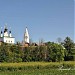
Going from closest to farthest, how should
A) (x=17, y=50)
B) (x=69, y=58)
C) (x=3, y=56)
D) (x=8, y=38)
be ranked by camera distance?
(x=3, y=56), (x=17, y=50), (x=69, y=58), (x=8, y=38)

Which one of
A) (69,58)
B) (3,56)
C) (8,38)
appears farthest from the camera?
(8,38)

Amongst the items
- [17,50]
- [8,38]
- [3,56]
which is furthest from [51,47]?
[8,38]

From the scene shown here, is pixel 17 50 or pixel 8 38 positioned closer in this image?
pixel 17 50

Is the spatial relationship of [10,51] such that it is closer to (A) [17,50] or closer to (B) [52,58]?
(A) [17,50]

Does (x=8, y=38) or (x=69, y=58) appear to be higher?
(x=8, y=38)

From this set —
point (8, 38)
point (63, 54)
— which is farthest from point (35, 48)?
point (8, 38)

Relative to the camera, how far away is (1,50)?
66.9 m

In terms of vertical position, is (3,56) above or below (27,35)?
below

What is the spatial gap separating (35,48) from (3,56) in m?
8.66

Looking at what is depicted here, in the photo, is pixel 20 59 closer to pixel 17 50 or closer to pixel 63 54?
pixel 17 50

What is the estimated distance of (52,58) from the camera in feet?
225

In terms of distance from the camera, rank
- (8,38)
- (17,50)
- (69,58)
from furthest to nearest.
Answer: (8,38) < (69,58) < (17,50)

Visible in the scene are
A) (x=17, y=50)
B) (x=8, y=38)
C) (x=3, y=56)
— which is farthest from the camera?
(x=8, y=38)

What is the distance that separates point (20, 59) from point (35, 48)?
240 inches
